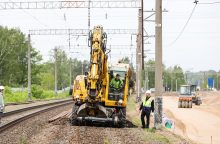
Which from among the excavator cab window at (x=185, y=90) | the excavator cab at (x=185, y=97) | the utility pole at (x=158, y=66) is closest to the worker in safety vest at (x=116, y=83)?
the utility pole at (x=158, y=66)

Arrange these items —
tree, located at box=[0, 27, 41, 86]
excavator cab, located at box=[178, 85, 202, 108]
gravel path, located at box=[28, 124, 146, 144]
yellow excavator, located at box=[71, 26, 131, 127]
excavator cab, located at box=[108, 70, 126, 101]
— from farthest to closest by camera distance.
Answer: tree, located at box=[0, 27, 41, 86] < excavator cab, located at box=[178, 85, 202, 108] < excavator cab, located at box=[108, 70, 126, 101] < yellow excavator, located at box=[71, 26, 131, 127] < gravel path, located at box=[28, 124, 146, 144]

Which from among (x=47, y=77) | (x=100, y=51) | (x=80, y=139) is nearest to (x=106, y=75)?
(x=100, y=51)

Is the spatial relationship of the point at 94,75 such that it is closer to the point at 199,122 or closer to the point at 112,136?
the point at 112,136

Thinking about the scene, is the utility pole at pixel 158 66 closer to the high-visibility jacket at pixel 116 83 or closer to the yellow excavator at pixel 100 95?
the yellow excavator at pixel 100 95

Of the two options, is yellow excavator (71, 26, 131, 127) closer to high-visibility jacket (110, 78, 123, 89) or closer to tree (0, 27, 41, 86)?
high-visibility jacket (110, 78, 123, 89)

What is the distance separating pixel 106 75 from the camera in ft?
86.3

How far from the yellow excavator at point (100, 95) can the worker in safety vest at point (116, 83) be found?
0.14 meters

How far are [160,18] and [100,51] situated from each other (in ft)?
9.98

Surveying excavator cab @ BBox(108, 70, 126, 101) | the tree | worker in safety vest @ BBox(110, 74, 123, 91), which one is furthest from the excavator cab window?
the tree

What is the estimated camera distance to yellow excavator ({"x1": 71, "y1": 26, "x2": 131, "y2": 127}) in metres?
24.9

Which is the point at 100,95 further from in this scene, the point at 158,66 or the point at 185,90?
the point at 185,90

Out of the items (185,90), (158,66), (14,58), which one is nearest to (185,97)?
(185,90)

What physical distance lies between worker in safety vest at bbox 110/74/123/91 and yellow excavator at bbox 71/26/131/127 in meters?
0.14

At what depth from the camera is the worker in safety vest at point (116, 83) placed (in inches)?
1040
